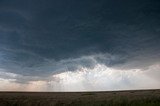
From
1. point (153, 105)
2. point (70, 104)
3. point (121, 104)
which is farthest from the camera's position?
point (70, 104)

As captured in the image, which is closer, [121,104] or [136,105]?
[136,105]

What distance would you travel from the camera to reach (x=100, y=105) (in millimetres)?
33125

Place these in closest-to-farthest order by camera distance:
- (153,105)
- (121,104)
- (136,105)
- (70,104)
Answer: (153,105) < (136,105) < (121,104) < (70,104)

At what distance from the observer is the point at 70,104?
118 feet

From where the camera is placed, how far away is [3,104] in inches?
1394

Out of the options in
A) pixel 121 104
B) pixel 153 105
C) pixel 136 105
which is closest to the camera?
pixel 153 105

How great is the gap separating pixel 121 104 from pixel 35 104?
503 inches

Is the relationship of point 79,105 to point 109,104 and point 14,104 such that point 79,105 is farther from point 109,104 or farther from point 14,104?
point 14,104

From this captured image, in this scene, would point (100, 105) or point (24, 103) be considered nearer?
point (100, 105)

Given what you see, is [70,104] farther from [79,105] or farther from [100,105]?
[100,105]

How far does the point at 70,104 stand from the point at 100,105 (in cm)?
505

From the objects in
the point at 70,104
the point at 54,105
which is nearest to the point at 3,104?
the point at 54,105

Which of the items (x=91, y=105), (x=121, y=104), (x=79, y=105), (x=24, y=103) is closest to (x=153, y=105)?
(x=121, y=104)

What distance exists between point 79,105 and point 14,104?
9788 millimetres
